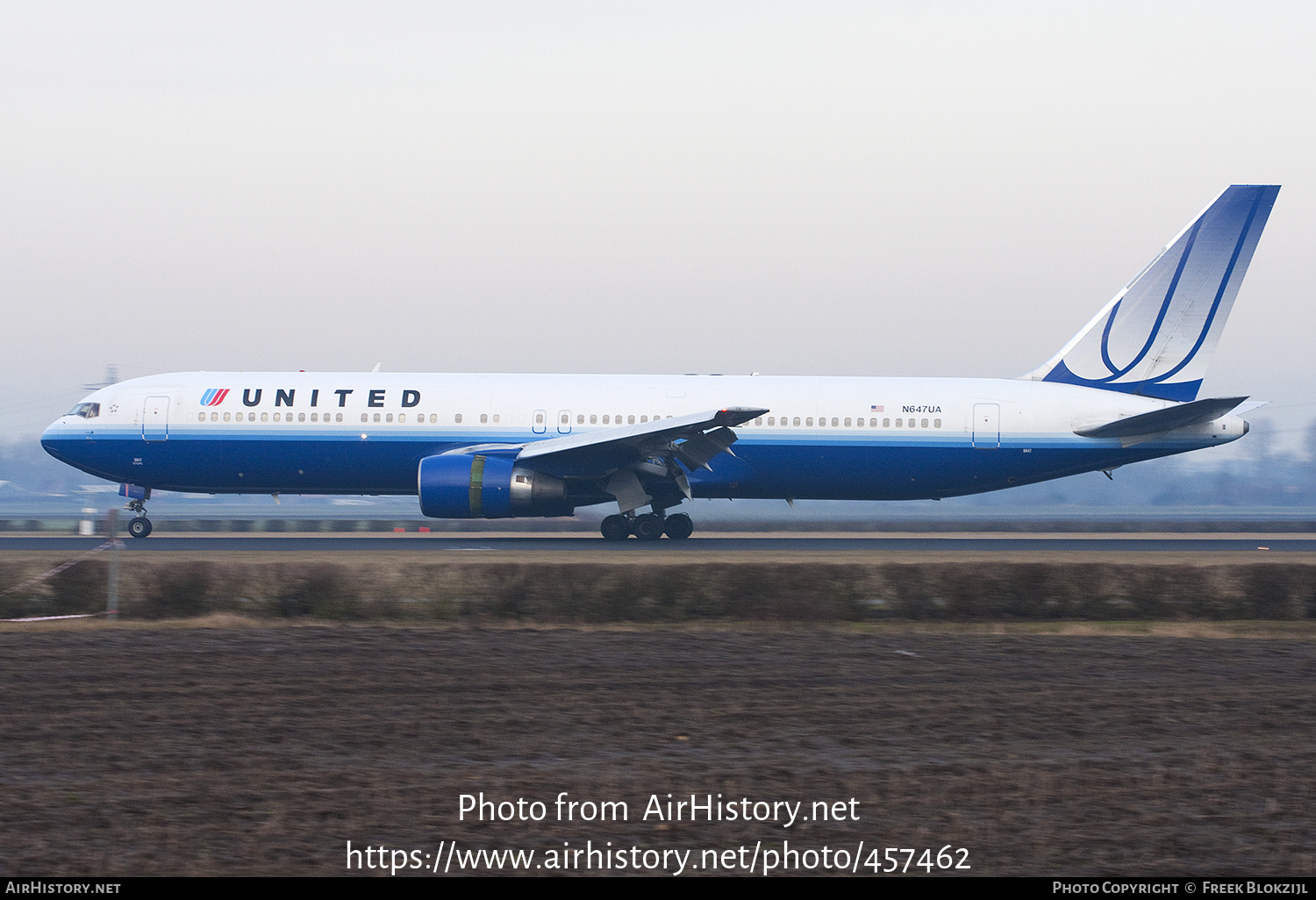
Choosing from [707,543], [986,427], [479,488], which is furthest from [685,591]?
[986,427]

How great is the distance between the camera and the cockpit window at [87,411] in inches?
1052

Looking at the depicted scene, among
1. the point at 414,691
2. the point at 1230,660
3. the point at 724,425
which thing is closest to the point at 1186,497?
the point at 724,425

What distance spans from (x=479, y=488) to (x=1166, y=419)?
1520 centimetres

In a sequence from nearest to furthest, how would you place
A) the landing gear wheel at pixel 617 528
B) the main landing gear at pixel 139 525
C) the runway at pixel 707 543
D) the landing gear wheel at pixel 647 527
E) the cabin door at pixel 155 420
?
the runway at pixel 707 543 < the landing gear wheel at pixel 617 528 < the landing gear wheel at pixel 647 527 < the cabin door at pixel 155 420 < the main landing gear at pixel 139 525

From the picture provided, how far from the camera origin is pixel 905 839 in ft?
23.4

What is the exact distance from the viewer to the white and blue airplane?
25.8 m

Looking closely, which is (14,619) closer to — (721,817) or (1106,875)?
(721,817)

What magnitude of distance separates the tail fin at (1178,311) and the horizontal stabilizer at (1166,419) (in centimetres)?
174

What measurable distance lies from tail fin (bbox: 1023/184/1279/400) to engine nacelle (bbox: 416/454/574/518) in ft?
43.6

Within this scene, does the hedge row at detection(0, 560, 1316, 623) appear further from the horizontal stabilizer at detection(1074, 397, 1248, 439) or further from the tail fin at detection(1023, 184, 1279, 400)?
the tail fin at detection(1023, 184, 1279, 400)

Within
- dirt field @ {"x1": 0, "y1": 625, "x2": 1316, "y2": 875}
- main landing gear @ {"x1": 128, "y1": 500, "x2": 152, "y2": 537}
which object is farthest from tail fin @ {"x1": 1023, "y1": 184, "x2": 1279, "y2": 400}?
main landing gear @ {"x1": 128, "y1": 500, "x2": 152, "y2": 537}

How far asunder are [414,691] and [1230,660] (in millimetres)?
9220

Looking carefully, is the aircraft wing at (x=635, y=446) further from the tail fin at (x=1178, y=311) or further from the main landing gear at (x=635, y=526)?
the tail fin at (x=1178, y=311)

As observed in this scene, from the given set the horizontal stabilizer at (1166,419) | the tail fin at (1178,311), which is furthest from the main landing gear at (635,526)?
the tail fin at (1178,311)
